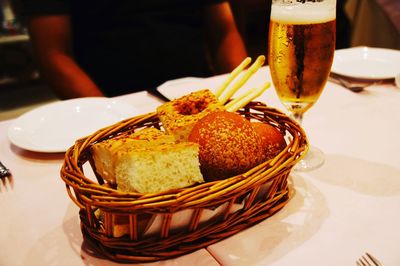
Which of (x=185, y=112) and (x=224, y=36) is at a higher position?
(x=185, y=112)

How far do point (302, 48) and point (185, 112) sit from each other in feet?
0.89

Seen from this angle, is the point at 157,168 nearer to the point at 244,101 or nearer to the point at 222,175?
the point at 222,175

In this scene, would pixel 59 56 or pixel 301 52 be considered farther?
pixel 59 56

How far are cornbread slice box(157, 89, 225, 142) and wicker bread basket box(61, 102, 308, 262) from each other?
16 centimetres

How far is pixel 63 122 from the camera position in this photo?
41.6 inches

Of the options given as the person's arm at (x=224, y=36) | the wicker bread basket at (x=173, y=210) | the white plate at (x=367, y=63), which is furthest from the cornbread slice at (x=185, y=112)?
the person's arm at (x=224, y=36)

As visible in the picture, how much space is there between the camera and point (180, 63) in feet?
6.50

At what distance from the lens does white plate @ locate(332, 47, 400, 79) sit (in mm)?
1316

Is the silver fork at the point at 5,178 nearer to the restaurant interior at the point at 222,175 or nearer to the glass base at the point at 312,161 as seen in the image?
the restaurant interior at the point at 222,175

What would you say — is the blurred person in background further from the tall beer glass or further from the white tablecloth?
the tall beer glass

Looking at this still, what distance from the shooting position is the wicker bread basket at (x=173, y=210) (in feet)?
1.71

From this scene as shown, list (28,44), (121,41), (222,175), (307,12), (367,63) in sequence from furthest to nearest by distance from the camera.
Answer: (28,44) < (121,41) < (367,63) < (307,12) < (222,175)

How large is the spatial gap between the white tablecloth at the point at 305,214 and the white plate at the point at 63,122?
0.03 m

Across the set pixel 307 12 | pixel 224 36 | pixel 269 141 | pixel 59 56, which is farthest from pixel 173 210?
pixel 224 36
